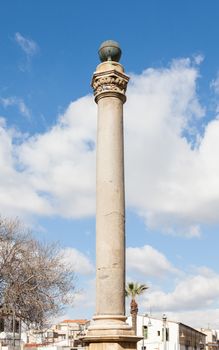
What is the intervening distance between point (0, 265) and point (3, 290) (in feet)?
4.66

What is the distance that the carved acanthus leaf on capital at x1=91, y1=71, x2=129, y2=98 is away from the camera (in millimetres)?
11422

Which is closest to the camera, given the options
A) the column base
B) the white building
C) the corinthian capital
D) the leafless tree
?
the column base

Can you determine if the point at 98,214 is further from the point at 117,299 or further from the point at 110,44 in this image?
the point at 110,44

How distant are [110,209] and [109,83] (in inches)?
115

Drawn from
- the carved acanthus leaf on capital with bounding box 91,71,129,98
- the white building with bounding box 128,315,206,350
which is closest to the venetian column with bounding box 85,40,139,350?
the carved acanthus leaf on capital with bounding box 91,71,129,98

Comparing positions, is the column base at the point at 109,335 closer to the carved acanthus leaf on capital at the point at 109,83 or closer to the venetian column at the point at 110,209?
the venetian column at the point at 110,209

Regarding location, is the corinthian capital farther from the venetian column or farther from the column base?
the column base

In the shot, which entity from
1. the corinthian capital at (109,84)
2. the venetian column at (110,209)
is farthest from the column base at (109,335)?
the corinthian capital at (109,84)

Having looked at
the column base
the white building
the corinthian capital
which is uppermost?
the corinthian capital

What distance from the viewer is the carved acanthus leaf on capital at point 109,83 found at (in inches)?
450

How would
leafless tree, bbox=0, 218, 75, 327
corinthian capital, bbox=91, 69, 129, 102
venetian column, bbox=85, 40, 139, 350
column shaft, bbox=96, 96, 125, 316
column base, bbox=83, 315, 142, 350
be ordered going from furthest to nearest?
leafless tree, bbox=0, 218, 75, 327 → corinthian capital, bbox=91, 69, 129, 102 → column shaft, bbox=96, 96, 125, 316 → venetian column, bbox=85, 40, 139, 350 → column base, bbox=83, 315, 142, 350

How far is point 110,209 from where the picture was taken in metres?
10.5

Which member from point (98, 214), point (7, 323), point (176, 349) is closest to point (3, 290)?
point (7, 323)

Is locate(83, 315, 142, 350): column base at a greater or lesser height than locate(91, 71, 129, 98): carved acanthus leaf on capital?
lesser
